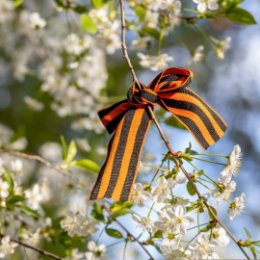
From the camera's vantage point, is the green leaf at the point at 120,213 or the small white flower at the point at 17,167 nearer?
the green leaf at the point at 120,213

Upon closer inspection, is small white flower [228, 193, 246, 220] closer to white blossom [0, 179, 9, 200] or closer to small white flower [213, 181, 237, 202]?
small white flower [213, 181, 237, 202]

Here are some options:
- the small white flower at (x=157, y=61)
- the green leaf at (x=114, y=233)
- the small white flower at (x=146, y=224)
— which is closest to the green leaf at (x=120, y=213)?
the green leaf at (x=114, y=233)

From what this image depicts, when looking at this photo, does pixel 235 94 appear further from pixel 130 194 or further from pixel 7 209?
pixel 130 194

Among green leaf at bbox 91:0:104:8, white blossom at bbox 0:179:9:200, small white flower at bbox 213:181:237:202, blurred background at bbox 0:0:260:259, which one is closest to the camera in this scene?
small white flower at bbox 213:181:237:202

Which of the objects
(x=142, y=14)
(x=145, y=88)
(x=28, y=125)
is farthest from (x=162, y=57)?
(x=28, y=125)

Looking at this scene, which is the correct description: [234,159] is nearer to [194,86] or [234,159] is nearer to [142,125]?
[142,125]

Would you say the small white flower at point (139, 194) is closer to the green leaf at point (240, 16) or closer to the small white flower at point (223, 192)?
the small white flower at point (223, 192)

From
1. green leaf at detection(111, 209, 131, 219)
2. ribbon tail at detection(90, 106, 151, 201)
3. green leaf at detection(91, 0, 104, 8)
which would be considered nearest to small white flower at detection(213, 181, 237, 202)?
ribbon tail at detection(90, 106, 151, 201)
